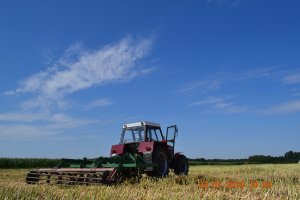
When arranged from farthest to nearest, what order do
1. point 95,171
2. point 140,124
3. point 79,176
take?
point 140,124 → point 79,176 → point 95,171

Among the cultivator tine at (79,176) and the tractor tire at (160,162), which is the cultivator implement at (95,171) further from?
the tractor tire at (160,162)

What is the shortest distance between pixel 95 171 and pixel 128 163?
50.0 inches

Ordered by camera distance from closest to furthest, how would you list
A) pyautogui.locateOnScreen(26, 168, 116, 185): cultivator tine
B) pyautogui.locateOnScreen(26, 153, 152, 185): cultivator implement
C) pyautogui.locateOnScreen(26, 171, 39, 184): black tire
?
1. pyautogui.locateOnScreen(26, 168, 116, 185): cultivator tine
2. pyautogui.locateOnScreen(26, 153, 152, 185): cultivator implement
3. pyautogui.locateOnScreen(26, 171, 39, 184): black tire

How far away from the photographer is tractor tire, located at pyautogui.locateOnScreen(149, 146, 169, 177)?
11.4 m

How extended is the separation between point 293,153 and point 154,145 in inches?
2832

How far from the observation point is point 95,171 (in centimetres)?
951

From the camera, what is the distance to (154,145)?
1143 centimetres

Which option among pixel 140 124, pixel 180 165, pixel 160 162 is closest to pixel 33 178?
pixel 140 124

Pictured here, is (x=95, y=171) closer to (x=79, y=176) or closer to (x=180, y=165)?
(x=79, y=176)

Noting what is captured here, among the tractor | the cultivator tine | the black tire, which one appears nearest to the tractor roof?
the tractor

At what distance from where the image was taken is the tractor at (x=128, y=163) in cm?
962

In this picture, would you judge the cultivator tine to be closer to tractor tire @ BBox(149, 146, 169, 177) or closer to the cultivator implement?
the cultivator implement

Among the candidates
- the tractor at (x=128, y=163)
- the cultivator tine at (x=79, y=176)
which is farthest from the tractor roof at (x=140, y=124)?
the cultivator tine at (x=79, y=176)

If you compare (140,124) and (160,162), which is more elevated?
(140,124)
